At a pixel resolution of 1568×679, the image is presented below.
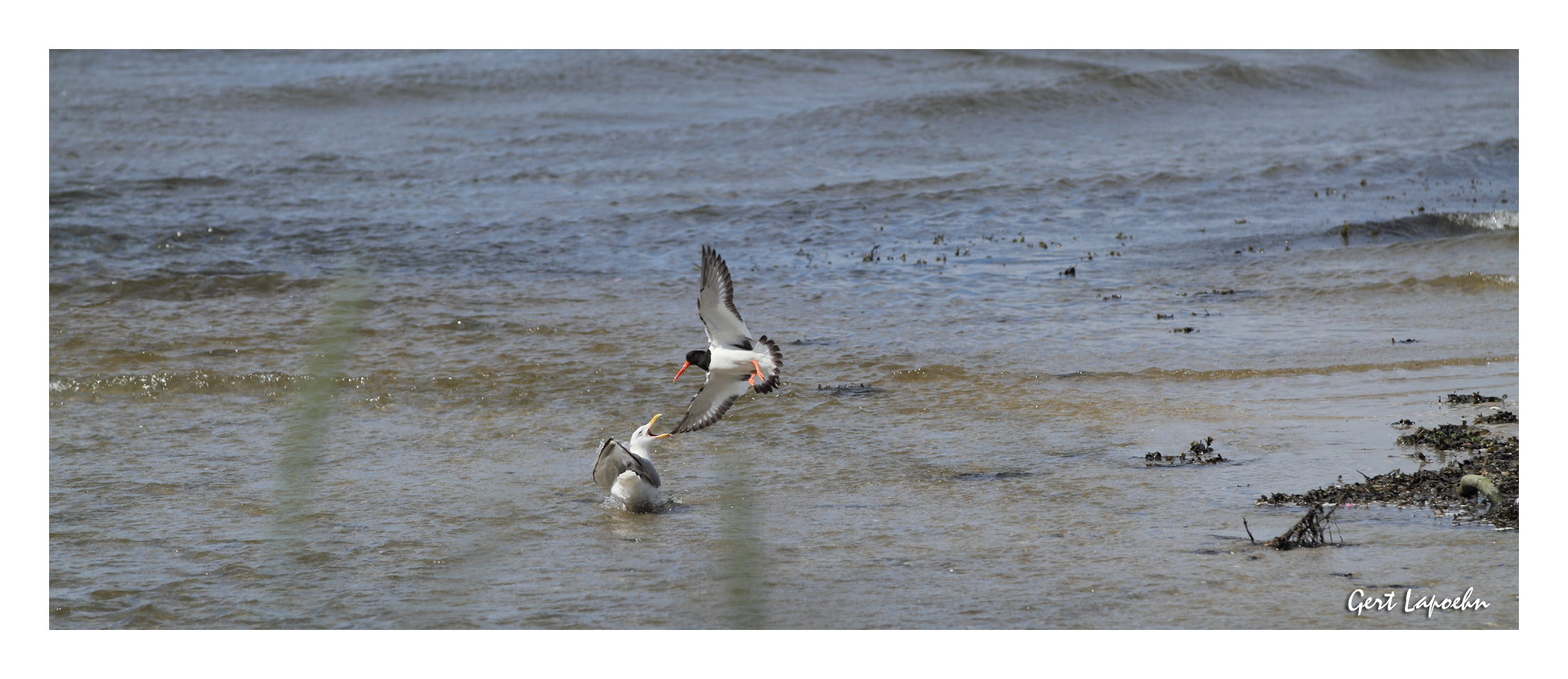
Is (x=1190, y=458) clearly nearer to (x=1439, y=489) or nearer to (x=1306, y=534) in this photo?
(x=1439, y=489)

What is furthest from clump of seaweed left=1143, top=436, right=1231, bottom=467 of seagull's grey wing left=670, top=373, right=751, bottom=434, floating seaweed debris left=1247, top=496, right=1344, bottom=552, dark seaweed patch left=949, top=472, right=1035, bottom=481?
seagull's grey wing left=670, top=373, right=751, bottom=434

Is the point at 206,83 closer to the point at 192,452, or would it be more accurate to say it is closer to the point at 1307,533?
the point at 192,452

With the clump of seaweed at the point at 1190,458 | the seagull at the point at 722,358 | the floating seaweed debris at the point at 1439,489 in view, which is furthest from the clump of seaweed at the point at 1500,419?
the seagull at the point at 722,358

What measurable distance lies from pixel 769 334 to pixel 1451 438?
173 inches

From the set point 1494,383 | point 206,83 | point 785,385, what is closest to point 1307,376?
point 1494,383

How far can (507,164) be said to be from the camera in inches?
576

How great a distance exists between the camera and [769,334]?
8680 millimetres

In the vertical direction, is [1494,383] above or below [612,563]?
above

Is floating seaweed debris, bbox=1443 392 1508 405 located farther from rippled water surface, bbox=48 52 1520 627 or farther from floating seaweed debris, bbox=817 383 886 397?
floating seaweed debris, bbox=817 383 886 397

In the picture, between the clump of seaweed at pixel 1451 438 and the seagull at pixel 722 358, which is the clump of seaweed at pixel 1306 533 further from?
the seagull at pixel 722 358

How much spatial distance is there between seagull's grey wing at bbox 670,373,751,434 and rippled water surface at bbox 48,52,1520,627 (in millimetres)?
327

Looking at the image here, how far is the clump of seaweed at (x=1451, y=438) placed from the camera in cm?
530

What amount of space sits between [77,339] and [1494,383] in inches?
327

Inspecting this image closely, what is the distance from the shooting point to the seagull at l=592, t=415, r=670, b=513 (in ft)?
16.3
